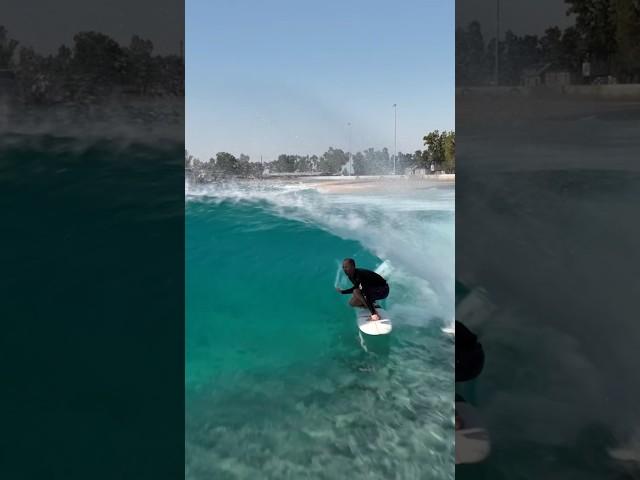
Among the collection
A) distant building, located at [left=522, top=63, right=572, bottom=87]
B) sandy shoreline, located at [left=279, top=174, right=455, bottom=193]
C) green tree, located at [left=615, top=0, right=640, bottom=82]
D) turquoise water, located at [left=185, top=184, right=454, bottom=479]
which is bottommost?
turquoise water, located at [left=185, top=184, right=454, bottom=479]

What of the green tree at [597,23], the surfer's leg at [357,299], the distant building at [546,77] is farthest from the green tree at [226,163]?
the green tree at [597,23]

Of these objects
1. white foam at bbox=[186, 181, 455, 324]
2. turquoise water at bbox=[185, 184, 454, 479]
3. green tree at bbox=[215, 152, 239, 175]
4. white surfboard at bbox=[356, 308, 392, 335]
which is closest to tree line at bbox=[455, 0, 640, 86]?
white surfboard at bbox=[356, 308, 392, 335]

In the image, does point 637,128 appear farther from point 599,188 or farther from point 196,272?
point 196,272

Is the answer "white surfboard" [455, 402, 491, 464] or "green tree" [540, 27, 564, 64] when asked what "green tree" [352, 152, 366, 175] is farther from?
"white surfboard" [455, 402, 491, 464]

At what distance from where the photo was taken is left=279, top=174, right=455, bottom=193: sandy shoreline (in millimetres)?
6812

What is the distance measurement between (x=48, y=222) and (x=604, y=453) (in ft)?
11.0

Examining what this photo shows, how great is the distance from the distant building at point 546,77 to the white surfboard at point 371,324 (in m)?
2.58

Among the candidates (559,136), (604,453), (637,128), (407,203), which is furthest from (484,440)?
(407,203)

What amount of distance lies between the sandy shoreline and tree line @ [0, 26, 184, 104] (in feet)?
12.9

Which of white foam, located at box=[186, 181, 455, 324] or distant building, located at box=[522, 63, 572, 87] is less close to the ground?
distant building, located at box=[522, 63, 572, 87]

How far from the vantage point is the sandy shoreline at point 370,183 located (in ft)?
22.4

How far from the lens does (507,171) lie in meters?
2.53

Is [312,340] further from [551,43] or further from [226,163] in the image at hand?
[551,43]

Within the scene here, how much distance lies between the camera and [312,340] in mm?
4988
